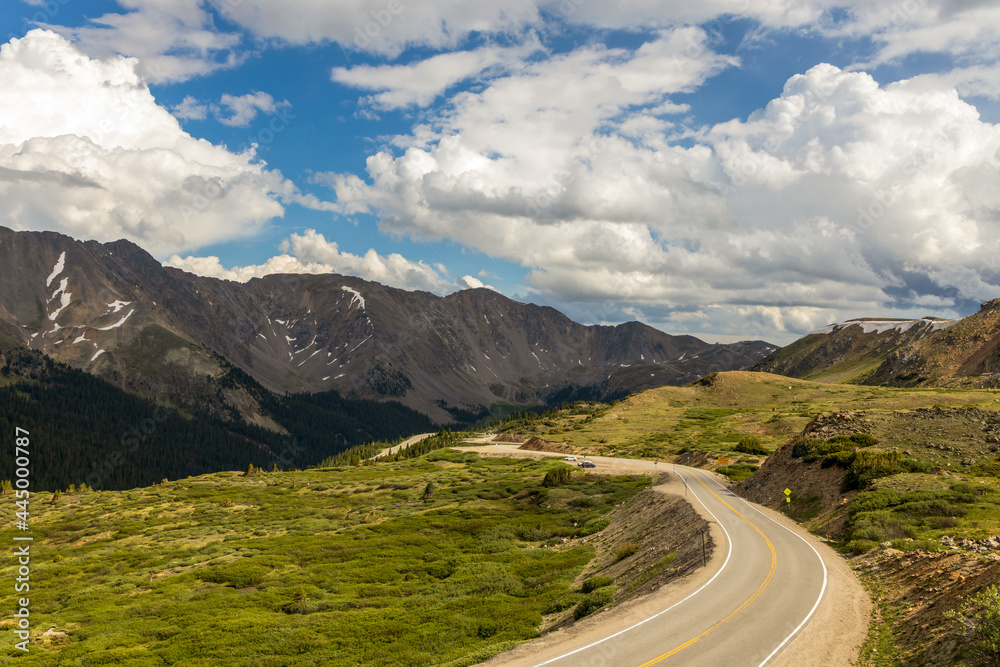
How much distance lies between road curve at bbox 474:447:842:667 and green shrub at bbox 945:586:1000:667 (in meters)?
5.05

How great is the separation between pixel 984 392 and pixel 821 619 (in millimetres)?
125852

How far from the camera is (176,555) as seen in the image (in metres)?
55.8

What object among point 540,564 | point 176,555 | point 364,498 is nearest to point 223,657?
point 540,564

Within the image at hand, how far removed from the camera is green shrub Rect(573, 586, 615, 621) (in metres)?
29.7

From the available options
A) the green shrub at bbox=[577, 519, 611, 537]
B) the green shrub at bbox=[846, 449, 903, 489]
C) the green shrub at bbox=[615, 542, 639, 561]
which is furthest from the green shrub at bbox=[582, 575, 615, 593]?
the green shrub at bbox=[846, 449, 903, 489]

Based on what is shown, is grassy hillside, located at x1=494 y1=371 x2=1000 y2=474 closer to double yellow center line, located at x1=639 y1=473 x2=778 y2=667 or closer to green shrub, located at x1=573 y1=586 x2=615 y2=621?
double yellow center line, located at x1=639 y1=473 x2=778 y2=667

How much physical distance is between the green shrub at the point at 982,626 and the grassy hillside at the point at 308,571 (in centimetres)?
1867

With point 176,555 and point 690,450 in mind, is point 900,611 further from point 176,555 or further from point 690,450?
point 690,450

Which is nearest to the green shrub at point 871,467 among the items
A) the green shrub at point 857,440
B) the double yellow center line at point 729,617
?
the green shrub at point 857,440

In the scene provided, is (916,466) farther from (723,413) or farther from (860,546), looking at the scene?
(723,413)

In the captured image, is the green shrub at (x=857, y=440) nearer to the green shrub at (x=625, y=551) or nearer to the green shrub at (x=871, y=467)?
the green shrub at (x=871, y=467)

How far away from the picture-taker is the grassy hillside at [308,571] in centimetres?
3130

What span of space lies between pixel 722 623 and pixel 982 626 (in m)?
9.72

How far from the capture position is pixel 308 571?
47.7m
